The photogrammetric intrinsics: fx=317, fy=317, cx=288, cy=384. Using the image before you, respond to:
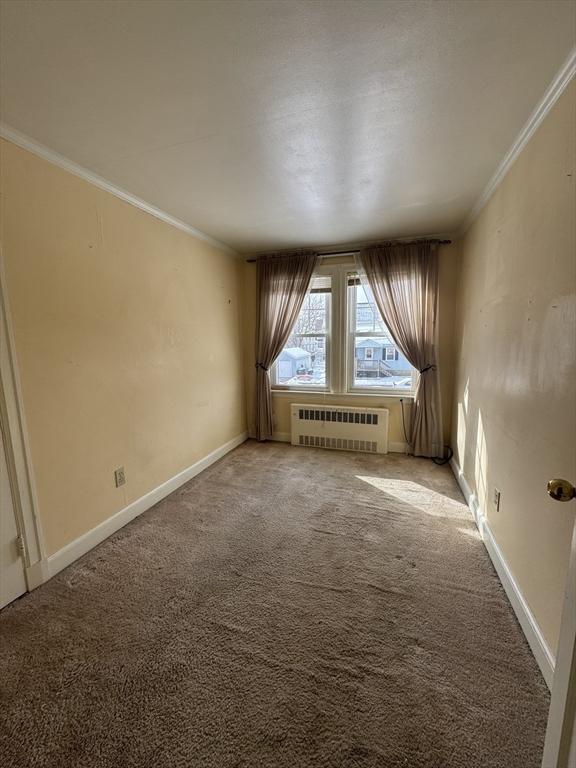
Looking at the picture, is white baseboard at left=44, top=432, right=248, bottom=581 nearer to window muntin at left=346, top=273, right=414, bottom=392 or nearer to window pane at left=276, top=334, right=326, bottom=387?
window pane at left=276, top=334, right=326, bottom=387

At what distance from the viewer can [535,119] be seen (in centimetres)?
152

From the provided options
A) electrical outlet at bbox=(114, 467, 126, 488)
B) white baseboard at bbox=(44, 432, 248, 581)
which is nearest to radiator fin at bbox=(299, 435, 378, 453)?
white baseboard at bbox=(44, 432, 248, 581)

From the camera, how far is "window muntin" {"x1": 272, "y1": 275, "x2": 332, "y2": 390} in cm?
382

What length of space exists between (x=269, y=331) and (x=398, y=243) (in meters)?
1.72

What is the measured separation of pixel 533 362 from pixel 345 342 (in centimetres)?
237

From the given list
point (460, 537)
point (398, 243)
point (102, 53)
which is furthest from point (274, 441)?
point (102, 53)

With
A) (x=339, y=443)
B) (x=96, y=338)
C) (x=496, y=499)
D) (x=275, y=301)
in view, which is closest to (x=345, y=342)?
(x=275, y=301)

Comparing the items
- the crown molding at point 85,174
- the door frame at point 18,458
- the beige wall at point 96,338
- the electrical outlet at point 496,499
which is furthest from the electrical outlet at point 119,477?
the electrical outlet at point 496,499

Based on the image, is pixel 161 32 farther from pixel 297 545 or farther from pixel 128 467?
pixel 297 545

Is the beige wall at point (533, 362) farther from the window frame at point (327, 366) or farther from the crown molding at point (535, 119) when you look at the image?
the window frame at point (327, 366)

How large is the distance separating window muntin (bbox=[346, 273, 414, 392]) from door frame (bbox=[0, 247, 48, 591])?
3.06 m

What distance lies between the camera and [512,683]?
1237 millimetres

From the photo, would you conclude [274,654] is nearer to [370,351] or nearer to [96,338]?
[96,338]

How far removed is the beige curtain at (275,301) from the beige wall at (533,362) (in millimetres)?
1902
